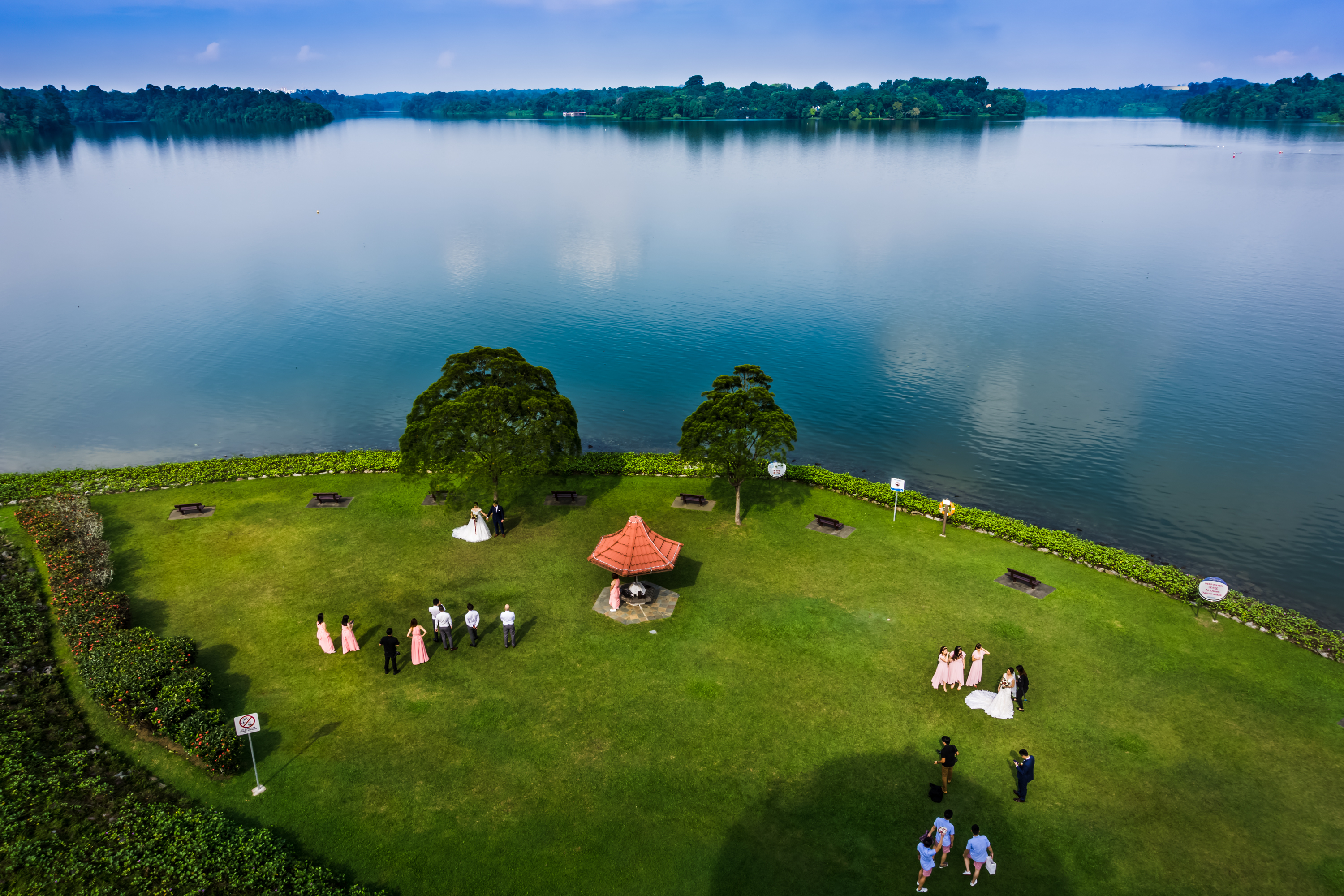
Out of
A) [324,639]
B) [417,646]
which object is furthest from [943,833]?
[324,639]

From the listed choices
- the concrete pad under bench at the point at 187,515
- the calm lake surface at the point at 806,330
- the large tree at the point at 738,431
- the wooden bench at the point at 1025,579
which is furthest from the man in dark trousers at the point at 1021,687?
the concrete pad under bench at the point at 187,515

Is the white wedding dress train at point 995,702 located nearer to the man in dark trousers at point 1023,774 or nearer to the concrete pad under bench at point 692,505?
the man in dark trousers at point 1023,774

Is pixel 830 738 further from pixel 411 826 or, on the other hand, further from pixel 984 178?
pixel 984 178

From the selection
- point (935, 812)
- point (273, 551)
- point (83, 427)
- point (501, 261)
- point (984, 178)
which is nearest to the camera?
point (935, 812)

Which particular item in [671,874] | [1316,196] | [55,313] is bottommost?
[671,874]

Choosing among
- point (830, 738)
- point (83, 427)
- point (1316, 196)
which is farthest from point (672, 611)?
point (1316, 196)

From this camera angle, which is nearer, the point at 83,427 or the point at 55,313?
the point at 83,427

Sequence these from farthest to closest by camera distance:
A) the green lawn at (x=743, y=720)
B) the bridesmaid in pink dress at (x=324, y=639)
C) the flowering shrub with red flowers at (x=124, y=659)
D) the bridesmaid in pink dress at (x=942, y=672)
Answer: the bridesmaid in pink dress at (x=324, y=639) < the bridesmaid in pink dress at (x=942, y=672) < the flowering shrub with red flowers at (x=124, y=659) < the green lawn at (x=743, y=720)
